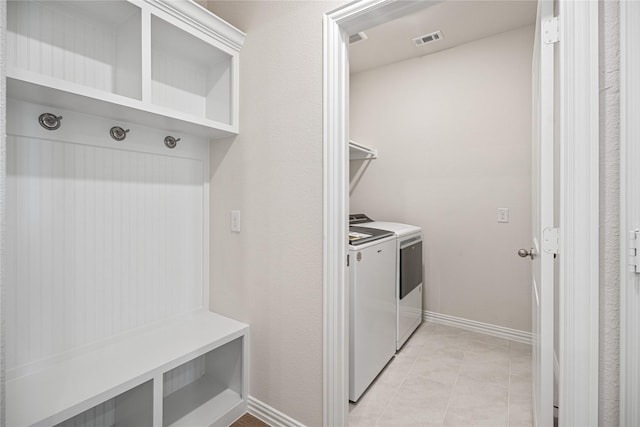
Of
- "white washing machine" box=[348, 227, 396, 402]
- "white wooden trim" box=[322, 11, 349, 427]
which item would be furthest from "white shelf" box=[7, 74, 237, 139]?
"white washing machine" box=[348, 227, 396, 402]

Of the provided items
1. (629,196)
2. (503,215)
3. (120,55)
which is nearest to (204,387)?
(120,55)

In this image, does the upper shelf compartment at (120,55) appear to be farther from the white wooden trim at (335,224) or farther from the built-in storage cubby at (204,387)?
the built-in storage cubby at (204,387)

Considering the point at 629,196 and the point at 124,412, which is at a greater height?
the point at 629,196

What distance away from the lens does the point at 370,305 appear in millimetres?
1994

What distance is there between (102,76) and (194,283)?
121 centimetres

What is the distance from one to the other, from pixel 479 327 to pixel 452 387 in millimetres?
1025

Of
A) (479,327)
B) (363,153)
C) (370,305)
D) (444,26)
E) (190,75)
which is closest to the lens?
(190,75)

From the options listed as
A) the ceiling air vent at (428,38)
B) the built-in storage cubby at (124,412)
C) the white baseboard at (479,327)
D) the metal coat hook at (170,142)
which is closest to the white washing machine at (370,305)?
the white baseboard at (479,327)

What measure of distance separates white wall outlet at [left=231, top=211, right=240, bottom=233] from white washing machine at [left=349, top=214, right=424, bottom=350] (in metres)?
1.11

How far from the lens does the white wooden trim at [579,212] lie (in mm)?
834

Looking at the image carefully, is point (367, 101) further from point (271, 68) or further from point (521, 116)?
point (271, 68)

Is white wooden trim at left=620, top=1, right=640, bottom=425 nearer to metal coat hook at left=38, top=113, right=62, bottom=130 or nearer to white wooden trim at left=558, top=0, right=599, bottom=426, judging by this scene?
white wooden trim at left=558, top=0, right=599, bottom=426

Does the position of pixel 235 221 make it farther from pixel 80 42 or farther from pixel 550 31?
pixel 550 31

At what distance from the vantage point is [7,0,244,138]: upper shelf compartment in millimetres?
1225
